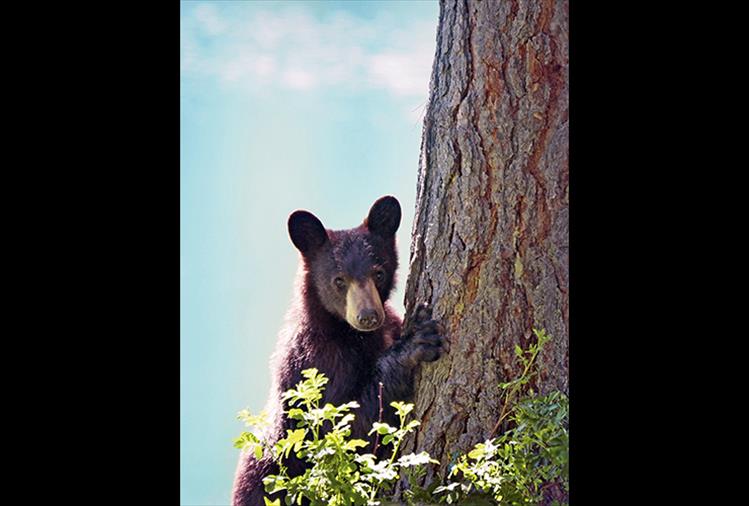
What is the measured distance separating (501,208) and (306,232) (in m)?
1.20

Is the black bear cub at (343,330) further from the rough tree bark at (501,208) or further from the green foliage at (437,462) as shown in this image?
the green foliage at (437,462)

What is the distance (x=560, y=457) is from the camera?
2250mm

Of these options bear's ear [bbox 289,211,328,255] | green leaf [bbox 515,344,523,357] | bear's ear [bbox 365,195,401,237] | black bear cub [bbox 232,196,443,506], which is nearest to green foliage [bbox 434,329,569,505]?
green leaf [bbox 515,344,523,357]

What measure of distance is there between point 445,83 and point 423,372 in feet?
3.39

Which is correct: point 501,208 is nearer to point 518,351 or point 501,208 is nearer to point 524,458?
point 518,351

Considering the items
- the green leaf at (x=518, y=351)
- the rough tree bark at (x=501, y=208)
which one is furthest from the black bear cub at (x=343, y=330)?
the green leaf at (x=518, y=351)

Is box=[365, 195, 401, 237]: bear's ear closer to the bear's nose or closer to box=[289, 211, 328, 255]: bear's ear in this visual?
box=[289, 211, 328, 255]: bear's ear

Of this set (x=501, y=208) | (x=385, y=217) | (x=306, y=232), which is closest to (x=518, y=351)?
(x=501, y=208)

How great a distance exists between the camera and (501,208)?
2658 millimetres

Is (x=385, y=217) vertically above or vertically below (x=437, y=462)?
above

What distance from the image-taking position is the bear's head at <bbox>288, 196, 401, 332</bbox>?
3.41m
